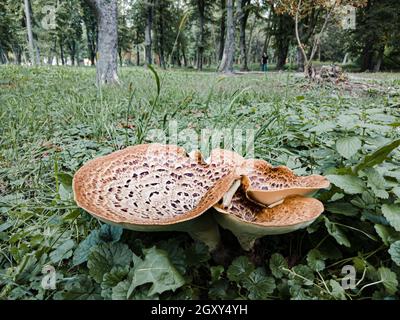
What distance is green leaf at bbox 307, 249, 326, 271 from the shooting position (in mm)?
1126

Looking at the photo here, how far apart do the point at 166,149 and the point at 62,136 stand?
67.5 inches

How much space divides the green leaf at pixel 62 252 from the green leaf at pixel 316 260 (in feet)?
3.44

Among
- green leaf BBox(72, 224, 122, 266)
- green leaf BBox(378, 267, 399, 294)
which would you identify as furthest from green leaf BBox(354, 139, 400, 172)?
green leaf BBox(72, 224, 122, 266)

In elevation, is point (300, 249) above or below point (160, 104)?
below

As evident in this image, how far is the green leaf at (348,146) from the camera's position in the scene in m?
1.29

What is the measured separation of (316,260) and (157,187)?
0.72m

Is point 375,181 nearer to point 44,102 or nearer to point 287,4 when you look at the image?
point 44,102

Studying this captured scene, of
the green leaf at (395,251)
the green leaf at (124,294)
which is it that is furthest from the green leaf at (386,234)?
the green leaf at (124,294)

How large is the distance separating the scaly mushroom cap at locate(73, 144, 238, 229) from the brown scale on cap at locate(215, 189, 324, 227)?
0.12 m

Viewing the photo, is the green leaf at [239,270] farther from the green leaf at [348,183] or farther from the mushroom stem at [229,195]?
the green leaf at [348,183]

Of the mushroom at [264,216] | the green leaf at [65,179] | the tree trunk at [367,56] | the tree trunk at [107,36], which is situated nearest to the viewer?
the mushroom at [264,216]

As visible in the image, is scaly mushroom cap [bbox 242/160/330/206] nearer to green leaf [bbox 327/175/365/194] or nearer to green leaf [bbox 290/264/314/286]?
green leaf [bbox 327/175/365/194]

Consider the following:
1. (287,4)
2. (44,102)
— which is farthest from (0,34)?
(44,102)
